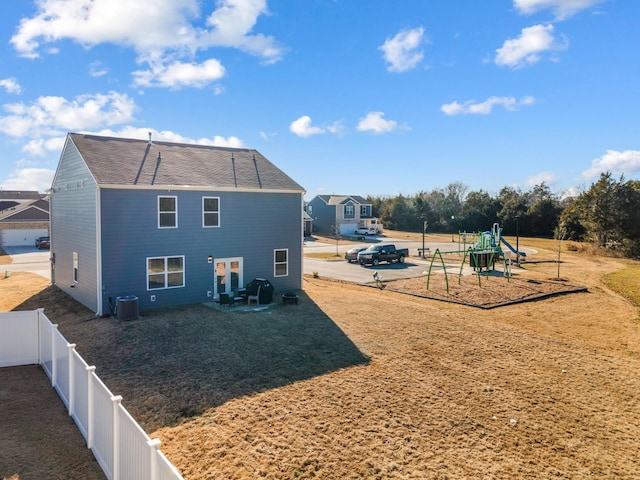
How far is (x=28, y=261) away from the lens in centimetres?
3619

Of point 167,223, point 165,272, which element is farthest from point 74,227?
point 165,272

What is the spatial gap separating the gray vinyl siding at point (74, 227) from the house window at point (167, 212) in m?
2.51

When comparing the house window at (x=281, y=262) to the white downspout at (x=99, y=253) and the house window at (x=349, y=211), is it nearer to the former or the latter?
the white downspout at (x=99, y=253)

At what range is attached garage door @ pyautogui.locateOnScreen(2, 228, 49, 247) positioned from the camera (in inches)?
1935

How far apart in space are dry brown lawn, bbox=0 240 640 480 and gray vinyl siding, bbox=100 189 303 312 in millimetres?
1817

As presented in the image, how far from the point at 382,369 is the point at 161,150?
52.1 feet

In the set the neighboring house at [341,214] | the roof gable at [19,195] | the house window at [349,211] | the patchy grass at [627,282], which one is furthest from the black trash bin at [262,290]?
the roof gable at [19,195]

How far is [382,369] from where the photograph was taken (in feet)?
37.9

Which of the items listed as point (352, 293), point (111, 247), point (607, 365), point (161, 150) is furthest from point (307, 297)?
point (607, 365)

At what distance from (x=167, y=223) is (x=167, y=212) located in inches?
18.7

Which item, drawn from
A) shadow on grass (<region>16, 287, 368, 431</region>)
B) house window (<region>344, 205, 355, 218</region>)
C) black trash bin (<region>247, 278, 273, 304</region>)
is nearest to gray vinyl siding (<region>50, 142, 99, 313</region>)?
shadow on grass (<region>16, 287, 368, 431</region>)

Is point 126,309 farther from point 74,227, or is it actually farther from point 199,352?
point 74,227

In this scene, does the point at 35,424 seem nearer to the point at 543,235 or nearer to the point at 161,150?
the point at 161,150

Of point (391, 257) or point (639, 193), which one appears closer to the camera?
point (391, 257)
